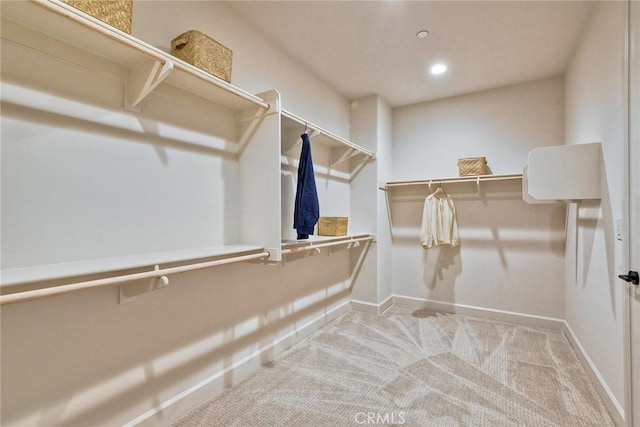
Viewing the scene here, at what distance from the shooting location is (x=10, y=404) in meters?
1.13

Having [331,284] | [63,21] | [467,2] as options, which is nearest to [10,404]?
[63,21]

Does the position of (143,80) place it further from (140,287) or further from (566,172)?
(566,172)

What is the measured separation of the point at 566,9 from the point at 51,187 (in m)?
3.22

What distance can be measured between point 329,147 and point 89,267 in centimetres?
241

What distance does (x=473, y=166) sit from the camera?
10.5 feet

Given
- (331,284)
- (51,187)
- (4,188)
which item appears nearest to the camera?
(4,188)

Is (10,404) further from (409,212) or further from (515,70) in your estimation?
(515,70)

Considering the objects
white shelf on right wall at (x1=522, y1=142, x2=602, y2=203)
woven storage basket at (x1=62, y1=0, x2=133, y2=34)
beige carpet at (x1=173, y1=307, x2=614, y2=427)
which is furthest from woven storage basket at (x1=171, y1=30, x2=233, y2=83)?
white shelf on right wall at (x1=522, y1=142, x2=602, y2=203)

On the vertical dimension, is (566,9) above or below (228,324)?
above

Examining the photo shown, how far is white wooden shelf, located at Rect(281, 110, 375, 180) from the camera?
2263 mm

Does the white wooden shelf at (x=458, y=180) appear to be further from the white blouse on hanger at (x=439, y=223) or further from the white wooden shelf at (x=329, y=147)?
the white wooden shelf at (x=329, y=147)

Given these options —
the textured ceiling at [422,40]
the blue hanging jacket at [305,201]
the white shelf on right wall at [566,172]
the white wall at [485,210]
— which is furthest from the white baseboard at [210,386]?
the textured ceiling at [422,40]

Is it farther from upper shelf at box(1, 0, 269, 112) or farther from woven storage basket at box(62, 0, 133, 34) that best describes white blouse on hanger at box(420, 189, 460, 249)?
woven storage basket at box(62, 0, 133, 34)

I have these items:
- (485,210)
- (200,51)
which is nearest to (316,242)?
(200,51)
